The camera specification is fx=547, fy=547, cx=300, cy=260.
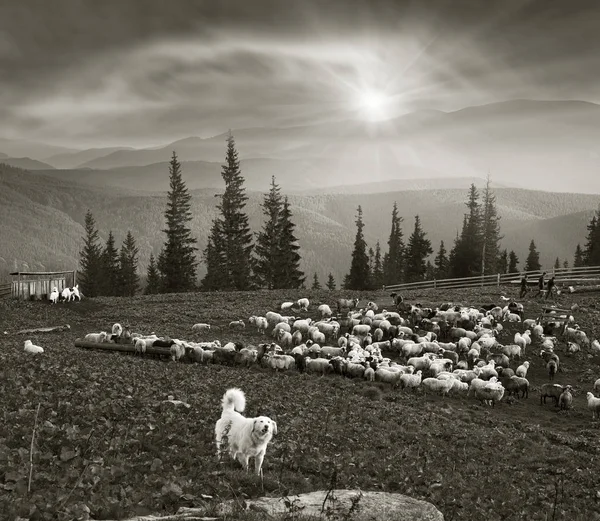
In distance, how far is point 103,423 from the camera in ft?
37.1

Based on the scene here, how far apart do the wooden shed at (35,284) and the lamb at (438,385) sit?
30.7m

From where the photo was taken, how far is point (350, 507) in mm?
7551

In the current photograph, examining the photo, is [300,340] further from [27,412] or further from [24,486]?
[24,486]

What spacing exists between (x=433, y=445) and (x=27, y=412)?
32.6ft

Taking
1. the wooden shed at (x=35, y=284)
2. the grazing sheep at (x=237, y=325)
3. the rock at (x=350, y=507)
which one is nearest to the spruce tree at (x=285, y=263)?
the wooden shed at (x=35, y=284)

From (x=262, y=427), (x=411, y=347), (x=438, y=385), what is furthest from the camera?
(x=411, y=347)

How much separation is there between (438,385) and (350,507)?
15.2m

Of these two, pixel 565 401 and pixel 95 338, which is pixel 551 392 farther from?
pixel 95 338

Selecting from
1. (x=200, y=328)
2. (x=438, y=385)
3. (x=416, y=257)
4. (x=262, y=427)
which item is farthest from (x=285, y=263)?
(x=262, y=427)

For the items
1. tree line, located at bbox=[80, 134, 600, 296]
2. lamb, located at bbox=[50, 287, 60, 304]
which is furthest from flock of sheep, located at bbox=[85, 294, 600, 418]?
tree line, located at bbox=[80, 134, 600, 296]

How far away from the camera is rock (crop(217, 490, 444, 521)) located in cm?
732

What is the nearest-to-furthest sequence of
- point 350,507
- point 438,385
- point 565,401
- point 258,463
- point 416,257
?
point 350,507, point 258,463, point 565,401, point 438,385, point 416,257

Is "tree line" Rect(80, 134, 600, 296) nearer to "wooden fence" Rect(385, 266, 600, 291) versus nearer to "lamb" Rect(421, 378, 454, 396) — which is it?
"wooden fence" Rect(385, 266, 600, 291)

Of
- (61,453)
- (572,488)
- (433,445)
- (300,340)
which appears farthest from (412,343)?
(61,453)
